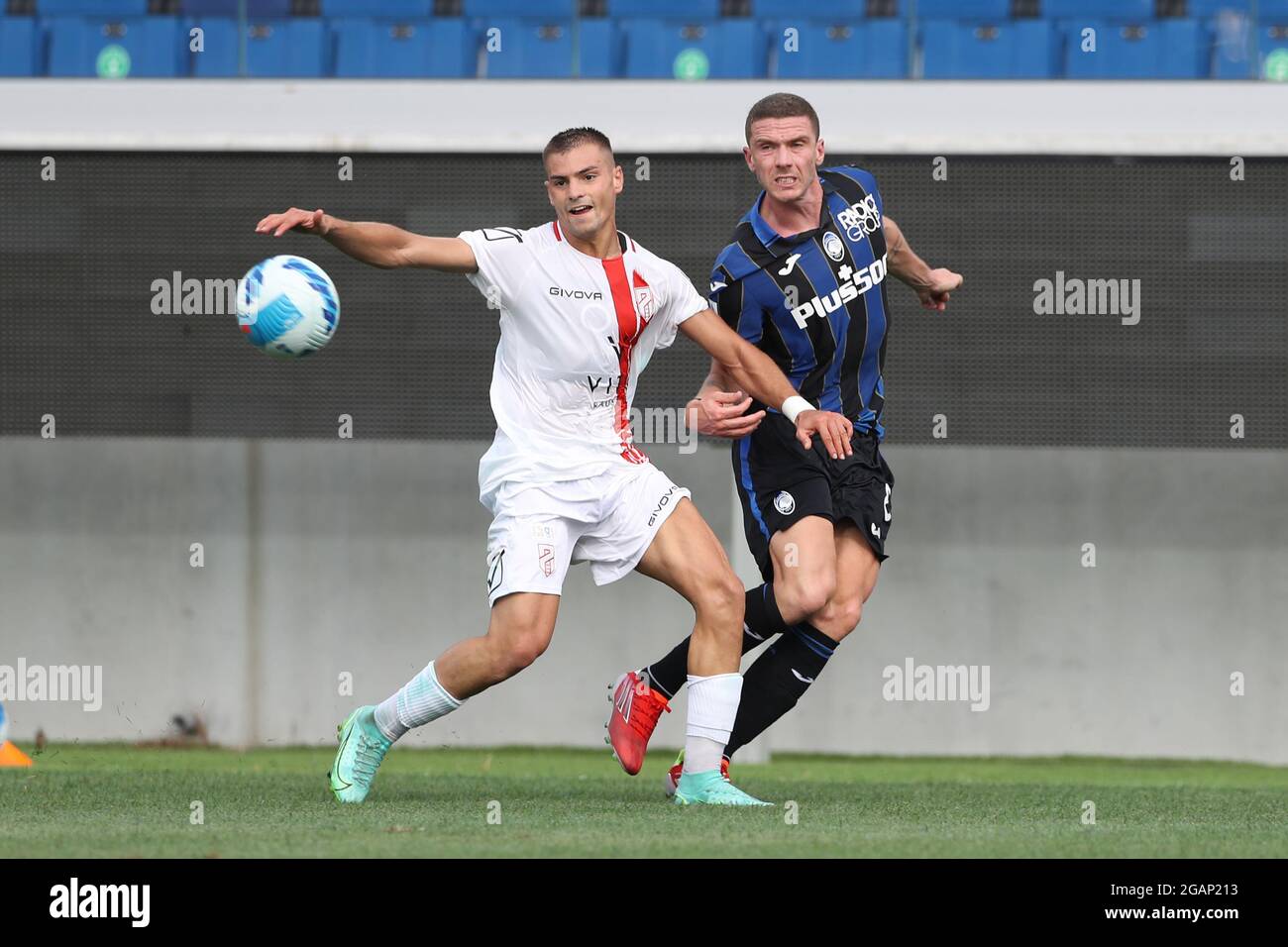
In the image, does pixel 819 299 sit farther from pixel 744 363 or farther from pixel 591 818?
pixel 591 818

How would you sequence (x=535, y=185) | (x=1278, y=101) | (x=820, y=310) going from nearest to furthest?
(x=820, y=310) → (x=535, y=185) → (x=1278, y=101)

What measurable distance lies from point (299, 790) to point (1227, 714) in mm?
6188

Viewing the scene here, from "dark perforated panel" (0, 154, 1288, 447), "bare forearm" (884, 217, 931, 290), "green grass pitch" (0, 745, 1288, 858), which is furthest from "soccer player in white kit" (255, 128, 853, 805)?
"dark perforated panel" (0, 154, 1288, 447)

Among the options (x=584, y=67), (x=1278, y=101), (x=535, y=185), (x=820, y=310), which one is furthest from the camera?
(x=584, y=67)

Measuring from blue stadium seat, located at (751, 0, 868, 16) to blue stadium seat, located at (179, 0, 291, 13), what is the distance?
2978 millimetres

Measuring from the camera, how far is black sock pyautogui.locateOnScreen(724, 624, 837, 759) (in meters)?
5.96

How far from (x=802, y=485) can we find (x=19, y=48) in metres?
7.48

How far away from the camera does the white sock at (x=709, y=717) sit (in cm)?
547

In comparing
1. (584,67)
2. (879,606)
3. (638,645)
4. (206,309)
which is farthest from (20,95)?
(879,606)

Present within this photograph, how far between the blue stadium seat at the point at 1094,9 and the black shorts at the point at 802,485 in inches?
243

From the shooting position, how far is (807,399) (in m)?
6.05

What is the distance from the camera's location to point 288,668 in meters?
10.5

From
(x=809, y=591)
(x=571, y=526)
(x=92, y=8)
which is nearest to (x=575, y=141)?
(x=571, y=526)

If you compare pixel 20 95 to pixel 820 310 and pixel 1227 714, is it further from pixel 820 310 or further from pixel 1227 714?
pixel 1227 714
